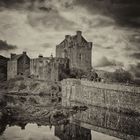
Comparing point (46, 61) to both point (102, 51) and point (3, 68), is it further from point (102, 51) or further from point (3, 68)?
point (102, 51)

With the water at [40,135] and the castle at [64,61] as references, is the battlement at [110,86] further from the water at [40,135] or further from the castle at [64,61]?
the water at [40,135]

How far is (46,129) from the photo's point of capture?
8.55 m

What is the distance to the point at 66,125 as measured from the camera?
912 cm

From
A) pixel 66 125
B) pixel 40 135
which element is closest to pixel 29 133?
pixel 40 135

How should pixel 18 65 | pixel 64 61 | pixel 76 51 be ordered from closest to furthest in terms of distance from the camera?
1. pixel 64 61
2. pixel 76 51
3. pixel 18 65

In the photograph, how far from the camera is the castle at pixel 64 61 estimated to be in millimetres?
16641

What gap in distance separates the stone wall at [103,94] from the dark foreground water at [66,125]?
1.86ft

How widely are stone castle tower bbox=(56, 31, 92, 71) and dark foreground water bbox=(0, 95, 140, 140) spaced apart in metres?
5.62

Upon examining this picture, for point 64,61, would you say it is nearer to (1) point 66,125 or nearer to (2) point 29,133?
(1) point 66,125

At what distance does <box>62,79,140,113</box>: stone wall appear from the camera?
11.2m

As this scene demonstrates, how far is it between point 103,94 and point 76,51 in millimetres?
4983

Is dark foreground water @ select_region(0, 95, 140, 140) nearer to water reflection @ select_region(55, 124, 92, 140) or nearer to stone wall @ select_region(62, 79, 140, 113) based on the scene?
water reflection @ select_region(55, 124, 92, 140)

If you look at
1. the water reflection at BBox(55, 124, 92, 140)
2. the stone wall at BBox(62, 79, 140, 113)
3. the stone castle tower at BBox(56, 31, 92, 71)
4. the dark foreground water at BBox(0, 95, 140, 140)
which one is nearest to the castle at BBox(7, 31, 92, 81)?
the stone castle tower at BBox(56, 31, 92, 71)

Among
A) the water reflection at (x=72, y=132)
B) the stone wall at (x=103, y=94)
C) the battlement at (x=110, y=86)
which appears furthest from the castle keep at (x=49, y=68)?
the water reflection at (x=72, y=132)
